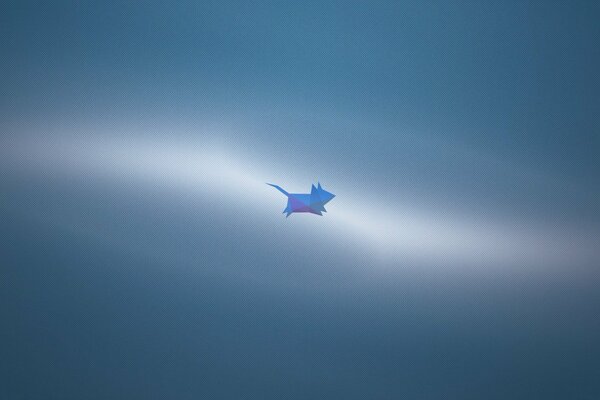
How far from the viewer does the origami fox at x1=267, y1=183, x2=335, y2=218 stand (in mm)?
2348

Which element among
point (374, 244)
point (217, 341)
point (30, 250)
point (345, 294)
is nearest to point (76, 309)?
point (30, 250)

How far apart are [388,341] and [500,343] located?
54 centimetres

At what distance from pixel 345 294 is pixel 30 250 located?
56.9 inches

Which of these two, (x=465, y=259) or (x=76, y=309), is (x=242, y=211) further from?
(x=465, y=259)

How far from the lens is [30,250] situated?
2.27m

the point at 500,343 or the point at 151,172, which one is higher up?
the point at 151,172

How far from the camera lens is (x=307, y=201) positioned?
7.70 feet

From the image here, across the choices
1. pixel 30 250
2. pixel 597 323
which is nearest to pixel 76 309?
pixel 30 250

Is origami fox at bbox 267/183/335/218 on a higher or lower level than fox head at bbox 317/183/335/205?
lower

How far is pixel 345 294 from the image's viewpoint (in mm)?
2367

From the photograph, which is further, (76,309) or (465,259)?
(465,259)

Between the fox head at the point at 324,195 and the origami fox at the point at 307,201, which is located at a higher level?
the fox head at the point at 324,195

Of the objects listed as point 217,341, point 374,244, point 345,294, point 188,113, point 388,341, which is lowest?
point 217,341

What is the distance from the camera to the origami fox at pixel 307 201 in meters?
2.35
